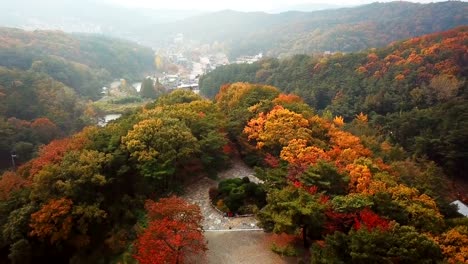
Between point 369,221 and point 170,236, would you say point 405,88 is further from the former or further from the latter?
point 170,236

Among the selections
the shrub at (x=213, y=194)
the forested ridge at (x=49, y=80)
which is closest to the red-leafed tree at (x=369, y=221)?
the shrub at (x=213, y=194)

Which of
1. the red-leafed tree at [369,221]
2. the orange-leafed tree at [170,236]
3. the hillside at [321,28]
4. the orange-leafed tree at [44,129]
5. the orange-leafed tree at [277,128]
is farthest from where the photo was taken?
the hillside at [321,28]

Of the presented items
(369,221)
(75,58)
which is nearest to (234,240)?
(369,221)

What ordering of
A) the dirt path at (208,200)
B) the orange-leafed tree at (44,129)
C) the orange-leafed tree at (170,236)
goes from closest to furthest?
the orange-leafed tree at (170,236)
the dirt path at (208,200)
the orange-leafed tree at (44,129)

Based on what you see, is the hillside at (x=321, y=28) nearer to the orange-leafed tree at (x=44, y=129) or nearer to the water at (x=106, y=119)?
the water at (x=106, y=119)

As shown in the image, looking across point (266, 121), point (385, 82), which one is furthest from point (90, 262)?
point (385, 82)

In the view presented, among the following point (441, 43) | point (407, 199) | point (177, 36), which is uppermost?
point (441, 43)

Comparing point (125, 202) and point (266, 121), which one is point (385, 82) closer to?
point (266, 121)
